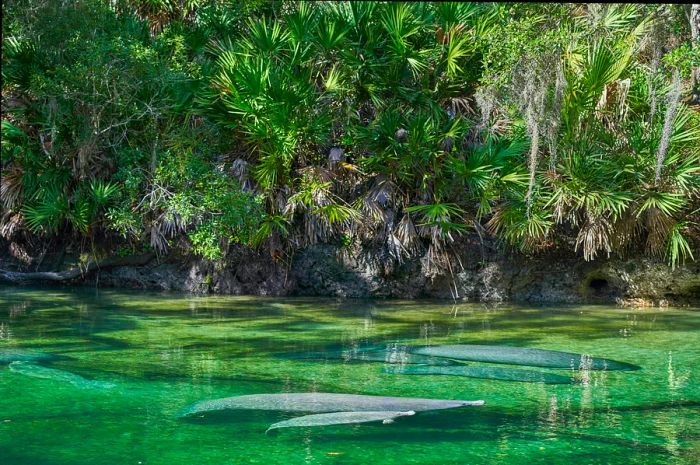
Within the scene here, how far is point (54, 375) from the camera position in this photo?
5.96m

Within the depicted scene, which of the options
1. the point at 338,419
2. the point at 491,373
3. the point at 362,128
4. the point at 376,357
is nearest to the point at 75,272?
the point at 362,128

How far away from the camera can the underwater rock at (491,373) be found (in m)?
5.94

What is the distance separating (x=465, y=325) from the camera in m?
9.41

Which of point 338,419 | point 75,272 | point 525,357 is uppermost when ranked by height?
point 75,272

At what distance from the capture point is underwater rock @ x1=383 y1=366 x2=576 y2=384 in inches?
234

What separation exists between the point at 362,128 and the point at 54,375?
6.81 m

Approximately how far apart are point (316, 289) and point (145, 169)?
3.34m

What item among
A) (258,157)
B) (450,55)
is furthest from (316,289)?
(450,55)

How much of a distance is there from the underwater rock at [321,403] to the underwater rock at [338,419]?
0.33 ft

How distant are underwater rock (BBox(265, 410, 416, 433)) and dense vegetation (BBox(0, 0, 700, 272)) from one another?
6.41 meters

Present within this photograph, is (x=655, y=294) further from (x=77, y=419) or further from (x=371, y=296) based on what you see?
(x=77, y=419)

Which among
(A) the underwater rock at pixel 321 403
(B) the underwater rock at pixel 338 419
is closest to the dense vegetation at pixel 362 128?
(A) the underwater rock at pixel 321 403

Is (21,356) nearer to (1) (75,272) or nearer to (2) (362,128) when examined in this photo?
(2) (362,128)

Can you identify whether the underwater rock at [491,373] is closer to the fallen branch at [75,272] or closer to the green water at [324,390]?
the green water at [324,390]
